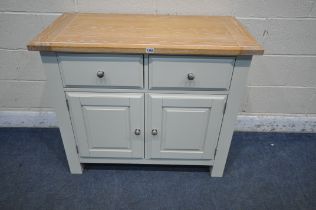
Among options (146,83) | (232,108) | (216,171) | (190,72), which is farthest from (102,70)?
(216,171)

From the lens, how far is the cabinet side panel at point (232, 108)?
984 mm

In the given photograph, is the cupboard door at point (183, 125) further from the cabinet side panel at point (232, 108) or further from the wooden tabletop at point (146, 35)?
the wooden tabletop at point (146, 35)

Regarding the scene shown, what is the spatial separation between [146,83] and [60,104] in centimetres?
41

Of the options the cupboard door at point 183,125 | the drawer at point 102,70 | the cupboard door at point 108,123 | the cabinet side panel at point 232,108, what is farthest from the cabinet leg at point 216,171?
the drawer at point 102,70

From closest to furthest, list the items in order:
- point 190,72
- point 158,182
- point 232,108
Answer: point 190,72, point 232,108, point 158,182

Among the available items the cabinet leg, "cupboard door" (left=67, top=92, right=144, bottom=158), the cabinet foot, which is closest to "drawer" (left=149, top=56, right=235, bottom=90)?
"cupboard door" (left=67, top=92, right=144, bottom=158)

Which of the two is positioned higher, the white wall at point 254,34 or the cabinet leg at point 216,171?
the white wall at point 254,34

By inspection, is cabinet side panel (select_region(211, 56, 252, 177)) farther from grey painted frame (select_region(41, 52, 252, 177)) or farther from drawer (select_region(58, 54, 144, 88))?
drawer (select_region(58, 54, 144, 88))

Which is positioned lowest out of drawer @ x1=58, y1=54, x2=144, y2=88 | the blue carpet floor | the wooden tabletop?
the blue carpet floor

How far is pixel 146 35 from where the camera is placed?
102cm

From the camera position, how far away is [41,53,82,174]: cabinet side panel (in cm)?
98

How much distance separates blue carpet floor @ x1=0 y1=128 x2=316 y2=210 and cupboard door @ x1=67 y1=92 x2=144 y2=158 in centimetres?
18

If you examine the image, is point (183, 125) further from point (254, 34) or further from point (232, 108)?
point (254, 34)

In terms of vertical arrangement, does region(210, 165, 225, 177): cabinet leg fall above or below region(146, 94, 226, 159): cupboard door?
below
